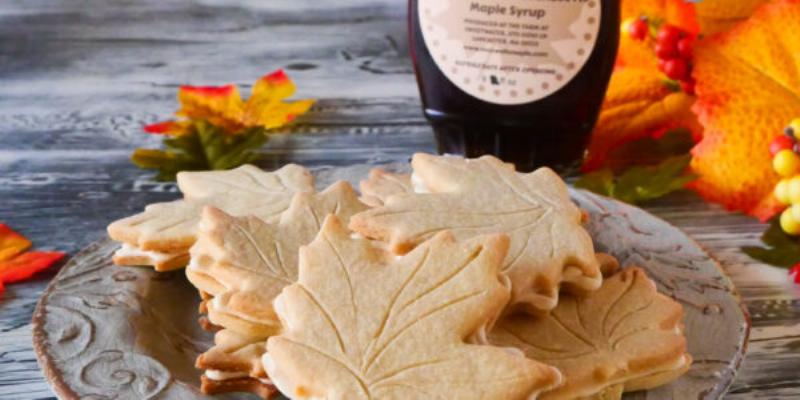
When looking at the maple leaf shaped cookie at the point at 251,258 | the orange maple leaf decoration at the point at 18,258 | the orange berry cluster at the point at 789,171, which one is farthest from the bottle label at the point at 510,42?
the orange maple leaf decoration at the point at 18,258

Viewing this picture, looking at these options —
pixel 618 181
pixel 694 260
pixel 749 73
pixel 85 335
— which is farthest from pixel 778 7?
pixel 85 335

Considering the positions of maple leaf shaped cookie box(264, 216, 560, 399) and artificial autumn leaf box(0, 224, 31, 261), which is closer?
maple leaf shaped cookie box(264, 216, 560, 399)

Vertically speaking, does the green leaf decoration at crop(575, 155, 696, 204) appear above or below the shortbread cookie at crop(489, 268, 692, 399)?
below

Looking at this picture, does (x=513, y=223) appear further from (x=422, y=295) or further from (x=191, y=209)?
(x=191, y=209)

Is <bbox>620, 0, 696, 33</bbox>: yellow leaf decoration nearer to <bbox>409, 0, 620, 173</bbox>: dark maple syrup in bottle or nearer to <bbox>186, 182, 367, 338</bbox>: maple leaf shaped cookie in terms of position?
<bbox>409, 0, 620, 173</bbox>: dark maple syrup in bottle

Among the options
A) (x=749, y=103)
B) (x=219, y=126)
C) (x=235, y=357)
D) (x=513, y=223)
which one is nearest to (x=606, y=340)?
(x=513, y=223)

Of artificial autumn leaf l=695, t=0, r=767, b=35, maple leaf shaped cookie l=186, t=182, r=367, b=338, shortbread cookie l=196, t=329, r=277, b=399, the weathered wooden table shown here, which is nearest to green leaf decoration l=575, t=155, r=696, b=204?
the weathered wooden table

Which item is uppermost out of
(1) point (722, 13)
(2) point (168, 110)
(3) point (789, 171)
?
(1) point (722, 13)
